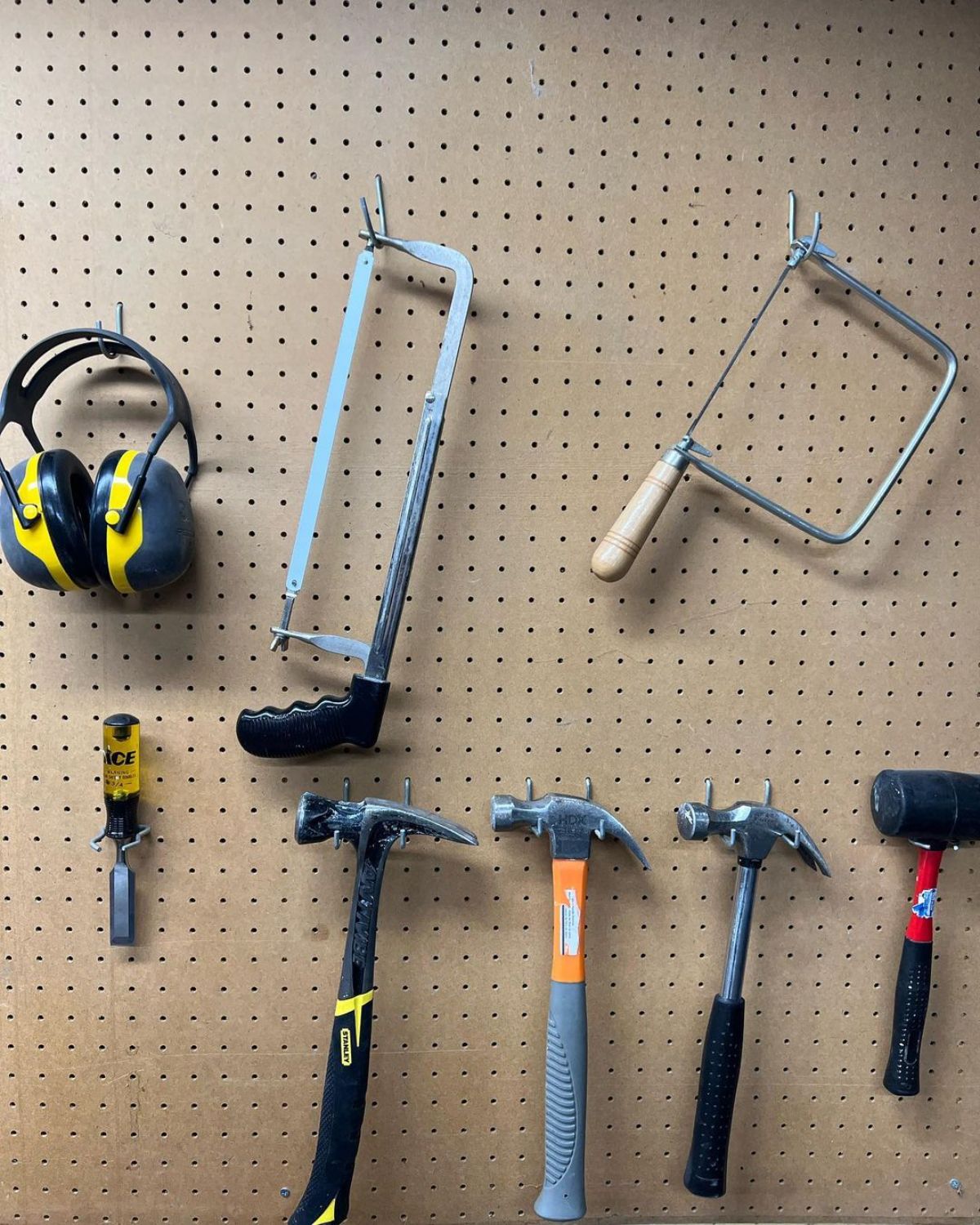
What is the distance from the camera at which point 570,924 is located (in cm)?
94

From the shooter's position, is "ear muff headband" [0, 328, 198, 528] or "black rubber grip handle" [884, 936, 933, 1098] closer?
"ear muff headband" [0, 328, 198, 528]

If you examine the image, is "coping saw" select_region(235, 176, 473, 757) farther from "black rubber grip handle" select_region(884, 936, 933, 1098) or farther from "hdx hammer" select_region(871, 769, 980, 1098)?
"black rubber grip handle" select_region(884, 936, 933, 1098)

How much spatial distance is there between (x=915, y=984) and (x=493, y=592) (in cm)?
83

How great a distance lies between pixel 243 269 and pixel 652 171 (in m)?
0.58

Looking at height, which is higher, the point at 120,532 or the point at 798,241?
the point at 798,241

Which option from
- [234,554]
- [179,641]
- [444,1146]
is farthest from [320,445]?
[444,1146]

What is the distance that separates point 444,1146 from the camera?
1.02 metres

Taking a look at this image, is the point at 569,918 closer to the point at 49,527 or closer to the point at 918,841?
the point at 918,841

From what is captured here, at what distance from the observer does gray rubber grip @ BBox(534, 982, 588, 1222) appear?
921mm

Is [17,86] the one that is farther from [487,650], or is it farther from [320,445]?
[487,650]

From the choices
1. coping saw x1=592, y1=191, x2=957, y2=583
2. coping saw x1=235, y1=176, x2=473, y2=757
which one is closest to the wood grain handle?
coping saw x1=592, y1=191, x2=957, y2=583

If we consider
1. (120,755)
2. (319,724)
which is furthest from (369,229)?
(120,755)

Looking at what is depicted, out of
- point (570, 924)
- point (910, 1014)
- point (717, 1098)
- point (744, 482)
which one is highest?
point (744, 482)

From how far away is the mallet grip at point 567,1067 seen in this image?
0.92 m
